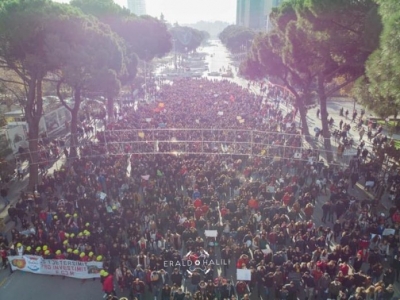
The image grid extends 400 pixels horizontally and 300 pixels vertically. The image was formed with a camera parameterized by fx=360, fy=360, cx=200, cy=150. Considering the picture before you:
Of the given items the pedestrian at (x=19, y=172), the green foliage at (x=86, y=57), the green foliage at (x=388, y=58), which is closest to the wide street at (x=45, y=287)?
the green foliage at (x=388, y=58)

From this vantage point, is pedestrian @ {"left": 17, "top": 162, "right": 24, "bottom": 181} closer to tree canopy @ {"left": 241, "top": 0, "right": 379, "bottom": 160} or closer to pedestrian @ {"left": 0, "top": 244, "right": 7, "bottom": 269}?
pedestrian @ {"left": 0, "top": 244, "right": 7, "bottom": 269}

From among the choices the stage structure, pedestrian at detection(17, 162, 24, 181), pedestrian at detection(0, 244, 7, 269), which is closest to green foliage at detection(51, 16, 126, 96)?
the stage structure

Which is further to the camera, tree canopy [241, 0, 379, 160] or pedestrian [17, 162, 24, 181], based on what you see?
pedestrian [17, 162, 24, 181]

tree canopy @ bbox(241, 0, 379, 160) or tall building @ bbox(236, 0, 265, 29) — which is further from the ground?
tall building @ bbox(236, 0, 265, 29)

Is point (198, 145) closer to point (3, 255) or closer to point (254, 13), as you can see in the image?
point (3, 255)

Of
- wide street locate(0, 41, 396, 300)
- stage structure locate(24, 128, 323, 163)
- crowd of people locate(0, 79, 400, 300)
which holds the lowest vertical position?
wide street locate(0, 41, 396, 300)

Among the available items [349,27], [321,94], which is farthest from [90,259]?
[321,94]

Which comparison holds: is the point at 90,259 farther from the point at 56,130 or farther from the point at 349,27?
the point at 56,130
